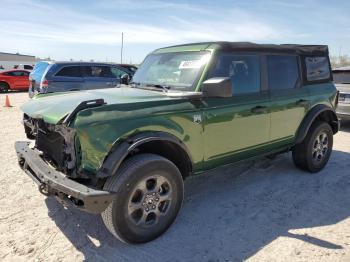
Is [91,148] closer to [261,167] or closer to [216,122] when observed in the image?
[216,122]

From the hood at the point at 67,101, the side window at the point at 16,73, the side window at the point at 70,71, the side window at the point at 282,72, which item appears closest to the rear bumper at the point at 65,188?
the hood at the point at 67,101

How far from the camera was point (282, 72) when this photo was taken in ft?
17.0

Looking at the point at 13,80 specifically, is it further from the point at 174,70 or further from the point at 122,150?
the point at 122,150

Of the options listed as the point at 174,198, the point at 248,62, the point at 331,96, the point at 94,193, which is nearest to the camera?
the point at 94,193

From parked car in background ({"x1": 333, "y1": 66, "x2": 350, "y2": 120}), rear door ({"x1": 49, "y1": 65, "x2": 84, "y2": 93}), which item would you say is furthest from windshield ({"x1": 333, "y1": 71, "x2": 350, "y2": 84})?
rear door ({"x1": 49, "y1": 65, "x2": 84, "y2": 93})

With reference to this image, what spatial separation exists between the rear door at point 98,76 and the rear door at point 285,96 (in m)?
8.69

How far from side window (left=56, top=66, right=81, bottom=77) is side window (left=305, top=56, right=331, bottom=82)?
8889mm

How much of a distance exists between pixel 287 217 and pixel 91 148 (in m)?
2.46

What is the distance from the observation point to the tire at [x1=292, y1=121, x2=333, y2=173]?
18.6 feet

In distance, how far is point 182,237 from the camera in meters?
3.77

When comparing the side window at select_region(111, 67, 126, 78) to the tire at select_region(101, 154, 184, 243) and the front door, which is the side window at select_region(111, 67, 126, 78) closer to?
the front door

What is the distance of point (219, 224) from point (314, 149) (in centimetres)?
259

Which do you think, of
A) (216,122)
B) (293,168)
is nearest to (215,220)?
(216,122)

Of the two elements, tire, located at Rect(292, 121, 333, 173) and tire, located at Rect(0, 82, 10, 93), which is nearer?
tire, located at Rect(292, 121, 333, 173)
